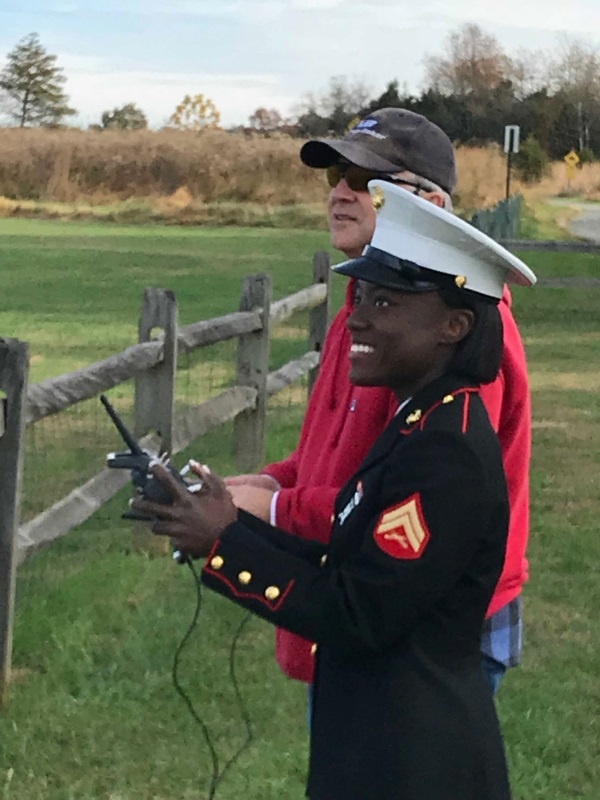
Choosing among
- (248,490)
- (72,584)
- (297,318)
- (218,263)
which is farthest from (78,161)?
(248,490)

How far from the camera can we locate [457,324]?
2148mm

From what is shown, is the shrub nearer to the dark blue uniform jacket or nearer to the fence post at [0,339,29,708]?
the fence post at [0,339,29,708]

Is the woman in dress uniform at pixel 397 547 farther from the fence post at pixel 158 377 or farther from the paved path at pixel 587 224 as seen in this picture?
the paved path at pixel 587 224

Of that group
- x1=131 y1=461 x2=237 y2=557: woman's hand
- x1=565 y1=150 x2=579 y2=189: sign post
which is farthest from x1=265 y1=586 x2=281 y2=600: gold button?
x1=565 y1=150 x2=579 y2=189: sign post

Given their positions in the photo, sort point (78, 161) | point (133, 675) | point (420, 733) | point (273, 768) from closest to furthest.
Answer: point (420, 733) → point (273, 768) → point (133, 675) → point (78, 161)

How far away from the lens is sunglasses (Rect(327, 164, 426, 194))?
266 centimetres

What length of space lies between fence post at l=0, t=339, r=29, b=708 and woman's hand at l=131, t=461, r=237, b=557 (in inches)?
94.7

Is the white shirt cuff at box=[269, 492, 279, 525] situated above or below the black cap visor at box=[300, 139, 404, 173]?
below

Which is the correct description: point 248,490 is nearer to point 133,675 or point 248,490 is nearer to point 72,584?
point 133,675

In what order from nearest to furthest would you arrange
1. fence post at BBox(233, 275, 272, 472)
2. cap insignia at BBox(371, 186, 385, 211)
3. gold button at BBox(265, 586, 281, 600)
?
1. gold button at BBox(265, 586, 281, 600)
2. cap insignia at BBox(371, 186, 385, 211)
3. fence post at BBox(233, 275, 272, 472)

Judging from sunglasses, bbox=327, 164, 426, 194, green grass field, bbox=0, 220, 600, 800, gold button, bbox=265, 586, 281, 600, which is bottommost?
green grass field, bbox=0, 220, 600, 800

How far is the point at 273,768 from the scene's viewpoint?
4.25 meters

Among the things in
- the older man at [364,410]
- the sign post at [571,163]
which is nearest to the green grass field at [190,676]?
the older man at [364,410]

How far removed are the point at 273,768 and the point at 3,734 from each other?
96 cm
